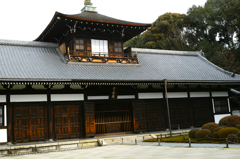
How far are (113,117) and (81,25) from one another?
7.11 meters

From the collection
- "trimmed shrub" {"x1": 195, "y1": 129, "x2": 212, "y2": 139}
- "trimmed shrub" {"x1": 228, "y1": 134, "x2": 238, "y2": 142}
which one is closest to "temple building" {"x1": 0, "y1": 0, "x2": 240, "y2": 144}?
"trimmed shrub" {"x1": 195, "y1": 129, "x2": 212, "y2": 139}

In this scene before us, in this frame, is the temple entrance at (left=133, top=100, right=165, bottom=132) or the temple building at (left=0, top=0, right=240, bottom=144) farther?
the temple entrance at (left=133, top=100, right=165, bottom=132)

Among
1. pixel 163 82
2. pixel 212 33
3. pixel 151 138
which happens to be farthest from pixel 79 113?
pixel 212 33

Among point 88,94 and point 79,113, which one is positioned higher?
point 88,94

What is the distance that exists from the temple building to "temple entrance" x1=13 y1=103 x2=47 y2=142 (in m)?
0.05

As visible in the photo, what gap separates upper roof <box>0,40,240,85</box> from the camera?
14.5 m

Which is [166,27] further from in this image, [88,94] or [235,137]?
[235,137]

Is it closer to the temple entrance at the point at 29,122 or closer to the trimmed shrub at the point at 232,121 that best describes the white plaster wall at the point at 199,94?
the trimmed shrub at the point at 232,121

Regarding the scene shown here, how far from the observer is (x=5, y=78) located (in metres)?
12.6

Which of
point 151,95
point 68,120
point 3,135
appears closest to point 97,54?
point 151,95

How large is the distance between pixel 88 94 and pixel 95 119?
1969 millimetres

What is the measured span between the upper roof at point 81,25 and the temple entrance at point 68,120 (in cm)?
589

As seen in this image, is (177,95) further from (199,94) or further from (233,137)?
(233,137)

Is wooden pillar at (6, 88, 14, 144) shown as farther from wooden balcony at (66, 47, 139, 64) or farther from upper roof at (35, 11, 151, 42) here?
upper roof at (35, 11, 151, 42)
